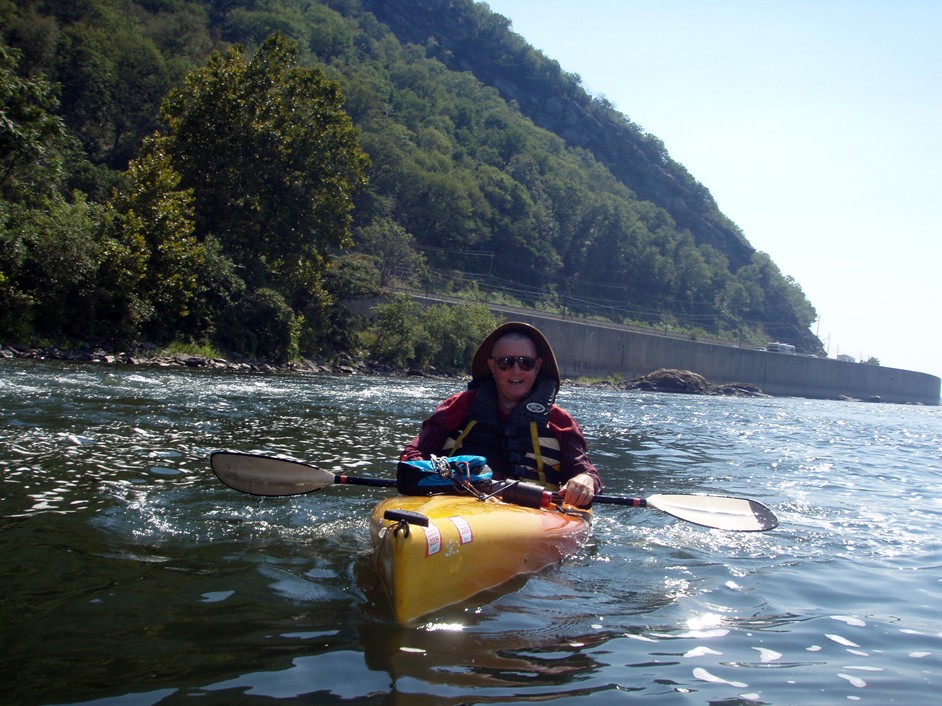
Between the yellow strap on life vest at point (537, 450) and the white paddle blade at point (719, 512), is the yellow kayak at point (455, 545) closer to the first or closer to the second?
the yellow strap on life vest at point (537, 450)

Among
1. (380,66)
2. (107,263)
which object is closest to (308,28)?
(380,66)

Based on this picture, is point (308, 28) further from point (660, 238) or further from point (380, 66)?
point (660, 238)

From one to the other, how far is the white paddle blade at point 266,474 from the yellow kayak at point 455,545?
3.22 ft

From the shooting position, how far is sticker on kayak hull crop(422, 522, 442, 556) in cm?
376

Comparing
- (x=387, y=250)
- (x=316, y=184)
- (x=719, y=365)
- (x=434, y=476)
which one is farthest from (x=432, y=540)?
(x=719, y=365)

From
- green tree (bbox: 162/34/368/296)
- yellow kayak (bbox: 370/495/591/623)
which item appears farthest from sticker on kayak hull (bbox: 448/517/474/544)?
green tree (bbox: 162/34/368/296)

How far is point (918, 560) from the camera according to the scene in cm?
584

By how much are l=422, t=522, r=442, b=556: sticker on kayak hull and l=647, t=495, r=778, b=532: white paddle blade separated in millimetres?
2175

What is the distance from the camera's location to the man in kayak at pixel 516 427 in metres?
5.54

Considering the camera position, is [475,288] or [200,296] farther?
[475,288]

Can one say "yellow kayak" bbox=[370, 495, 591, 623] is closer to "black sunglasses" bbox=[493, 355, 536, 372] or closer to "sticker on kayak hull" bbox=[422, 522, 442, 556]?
"sticker on kayak hull" bbox=[422, 522, 442, 556]

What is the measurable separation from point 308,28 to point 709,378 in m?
65.9

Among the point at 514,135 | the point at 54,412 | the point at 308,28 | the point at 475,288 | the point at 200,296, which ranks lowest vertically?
the point at 54,412

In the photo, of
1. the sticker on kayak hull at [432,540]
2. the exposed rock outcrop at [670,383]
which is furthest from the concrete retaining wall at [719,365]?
the sticker on kayak hull at [432,540]
